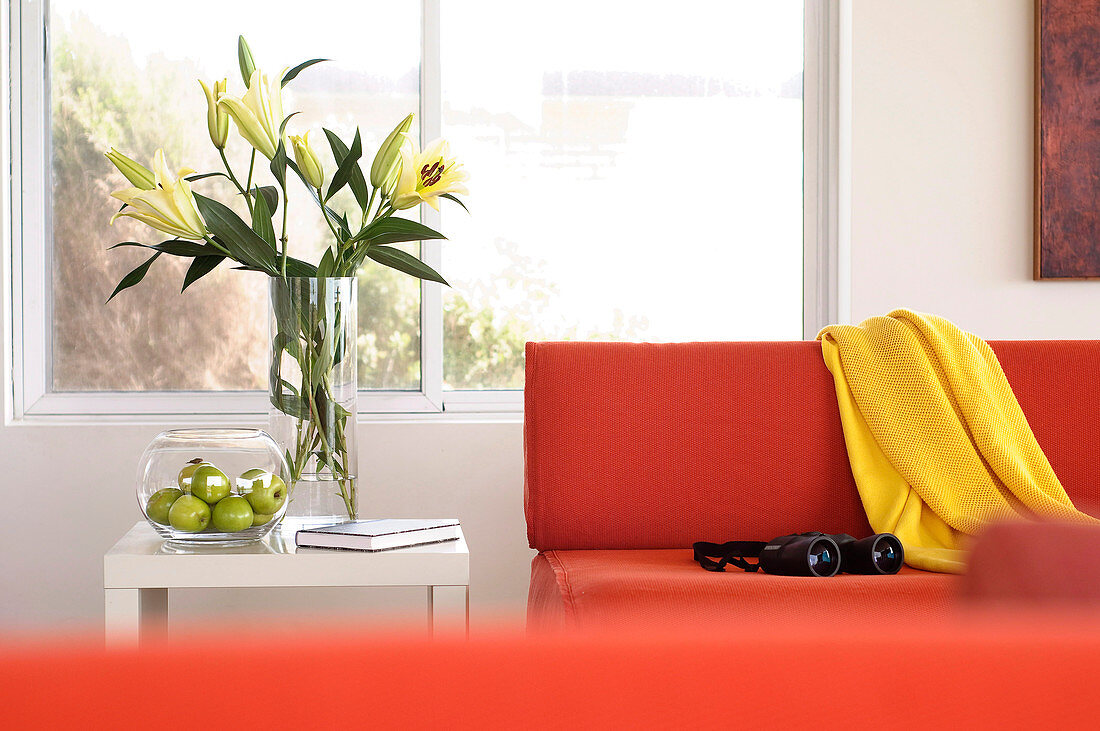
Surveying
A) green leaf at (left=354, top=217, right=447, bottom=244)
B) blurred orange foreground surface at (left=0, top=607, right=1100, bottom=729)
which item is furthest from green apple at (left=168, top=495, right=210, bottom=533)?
Answer: blurred orange foreground surface at (left=0, top=607, right=1100, bottom=729)

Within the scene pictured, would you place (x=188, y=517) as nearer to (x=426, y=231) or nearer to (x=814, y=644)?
(x=426, y=231)

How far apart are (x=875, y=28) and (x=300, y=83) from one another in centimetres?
160

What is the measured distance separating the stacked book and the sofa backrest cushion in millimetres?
288

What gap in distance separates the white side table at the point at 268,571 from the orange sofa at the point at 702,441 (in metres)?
0.28

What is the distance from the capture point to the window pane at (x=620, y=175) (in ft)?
9.49

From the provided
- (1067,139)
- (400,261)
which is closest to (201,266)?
(400,261)

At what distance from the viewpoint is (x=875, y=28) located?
9.27 ft

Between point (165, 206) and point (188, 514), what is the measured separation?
0.57 metres

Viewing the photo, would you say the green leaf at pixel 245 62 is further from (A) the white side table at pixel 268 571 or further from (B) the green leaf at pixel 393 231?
(A) the white side table at pixel 268 571

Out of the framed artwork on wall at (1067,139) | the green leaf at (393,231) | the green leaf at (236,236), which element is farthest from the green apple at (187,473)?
the framed artwork on wall at (1067,139)

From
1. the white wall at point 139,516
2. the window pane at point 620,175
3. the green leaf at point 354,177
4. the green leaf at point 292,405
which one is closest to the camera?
the green leaf at point 292,405

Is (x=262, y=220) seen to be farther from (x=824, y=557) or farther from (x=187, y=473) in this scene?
(x=824, y=557)

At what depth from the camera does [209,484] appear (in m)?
1.75

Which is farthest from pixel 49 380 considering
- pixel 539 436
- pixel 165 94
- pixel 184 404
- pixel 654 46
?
pixel 654 46
